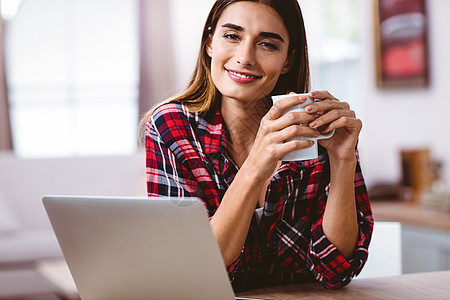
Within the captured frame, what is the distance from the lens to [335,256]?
1.12m

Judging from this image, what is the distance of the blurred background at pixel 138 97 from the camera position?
336 cm

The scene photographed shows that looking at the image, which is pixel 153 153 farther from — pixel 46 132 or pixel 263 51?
pixel 46 132

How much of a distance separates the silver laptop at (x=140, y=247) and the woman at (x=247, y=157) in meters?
0.23

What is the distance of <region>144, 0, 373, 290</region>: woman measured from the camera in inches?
44.2

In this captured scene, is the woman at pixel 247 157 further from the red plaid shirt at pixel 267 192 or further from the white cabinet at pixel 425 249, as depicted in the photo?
the white cabinet at pixel 425 249

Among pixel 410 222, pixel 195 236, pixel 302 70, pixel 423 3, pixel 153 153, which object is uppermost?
pixel 423 3

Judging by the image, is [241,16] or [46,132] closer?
[241,16]

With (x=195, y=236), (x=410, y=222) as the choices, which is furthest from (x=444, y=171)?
(x=195, y=236)

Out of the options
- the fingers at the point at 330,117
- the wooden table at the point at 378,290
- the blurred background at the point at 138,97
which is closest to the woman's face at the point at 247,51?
the fingers at the point at 330,117

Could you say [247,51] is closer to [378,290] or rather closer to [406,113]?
[378,290]

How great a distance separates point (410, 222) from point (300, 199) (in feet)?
5.95

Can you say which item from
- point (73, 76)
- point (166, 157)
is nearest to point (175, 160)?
point (166, 157)

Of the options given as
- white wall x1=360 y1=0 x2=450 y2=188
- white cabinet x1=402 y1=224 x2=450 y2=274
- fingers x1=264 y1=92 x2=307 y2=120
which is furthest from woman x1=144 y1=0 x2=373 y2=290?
white wall x1=360 y1=0 x2=450 y2=188

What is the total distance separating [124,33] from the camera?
17.8ft
